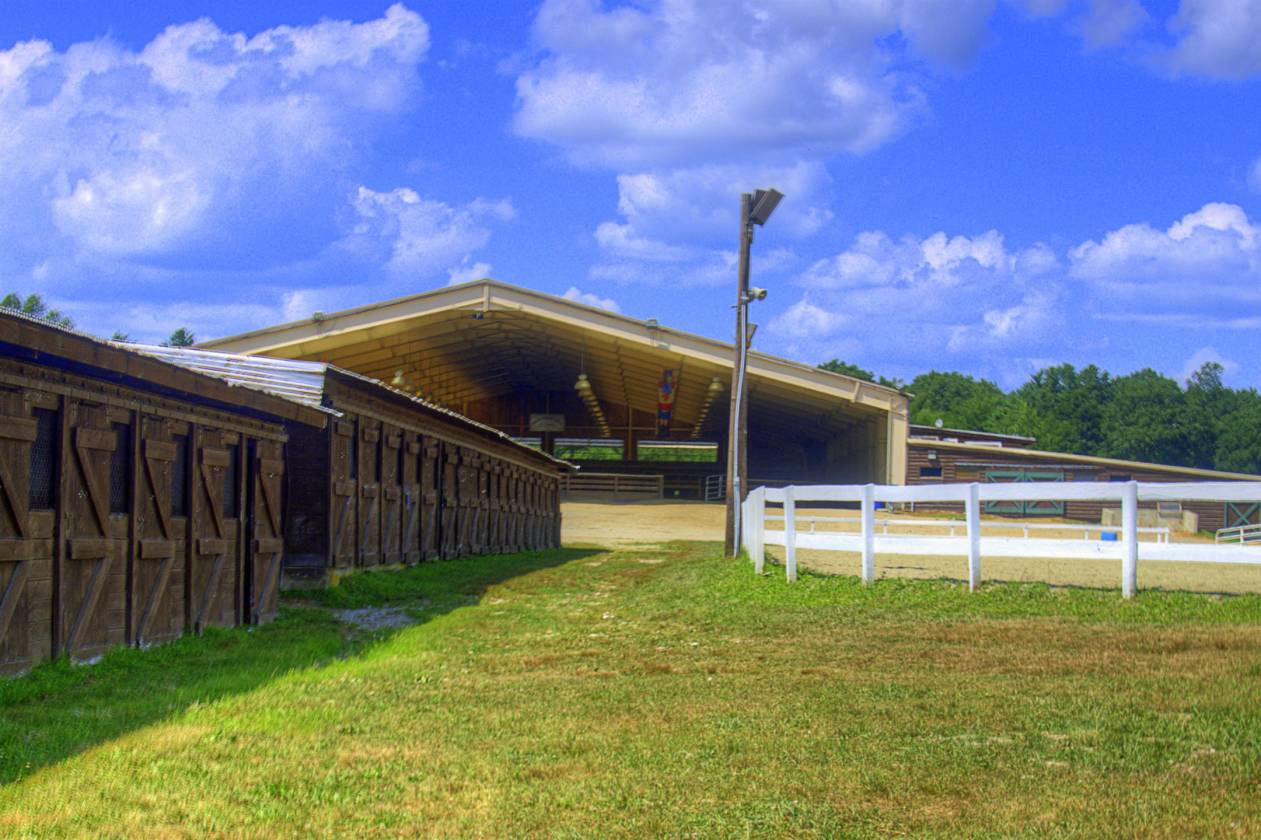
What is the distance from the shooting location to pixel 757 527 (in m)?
17.8

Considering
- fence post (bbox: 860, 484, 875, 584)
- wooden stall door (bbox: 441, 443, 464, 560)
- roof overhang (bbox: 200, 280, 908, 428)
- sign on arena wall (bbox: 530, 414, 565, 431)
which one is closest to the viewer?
fence post (bbox: 860, 484, 875, 584)

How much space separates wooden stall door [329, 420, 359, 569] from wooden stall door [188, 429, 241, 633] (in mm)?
4143

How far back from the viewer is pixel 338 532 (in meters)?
18.6

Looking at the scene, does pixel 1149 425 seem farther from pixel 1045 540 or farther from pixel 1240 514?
pixel 1045 540

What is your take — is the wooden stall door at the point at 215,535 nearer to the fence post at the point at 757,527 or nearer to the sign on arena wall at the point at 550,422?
the fence post at the point at 757,527

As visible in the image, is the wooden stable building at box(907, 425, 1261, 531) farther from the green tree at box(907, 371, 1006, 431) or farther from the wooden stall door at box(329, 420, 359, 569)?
the green tree at box(907, 371, 1006, 431)

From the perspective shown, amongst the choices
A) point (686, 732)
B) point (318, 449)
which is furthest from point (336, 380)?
point (686, 732)

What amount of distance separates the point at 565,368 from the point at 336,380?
37264 millimetres

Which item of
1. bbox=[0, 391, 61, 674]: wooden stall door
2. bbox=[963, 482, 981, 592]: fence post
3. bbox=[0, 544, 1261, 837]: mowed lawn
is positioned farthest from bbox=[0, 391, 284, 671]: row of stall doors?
bbox=[963, 482, 981, 592]: fence post

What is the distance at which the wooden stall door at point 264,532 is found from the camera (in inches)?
569

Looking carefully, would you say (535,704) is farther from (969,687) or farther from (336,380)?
(336,380)

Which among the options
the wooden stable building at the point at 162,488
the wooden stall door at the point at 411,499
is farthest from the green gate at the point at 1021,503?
the wooden stable building at the point at 162,488

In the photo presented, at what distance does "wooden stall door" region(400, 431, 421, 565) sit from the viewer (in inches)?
879

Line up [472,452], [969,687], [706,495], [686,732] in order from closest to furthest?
[686,732], [969,687], [472,452], [706,495]
